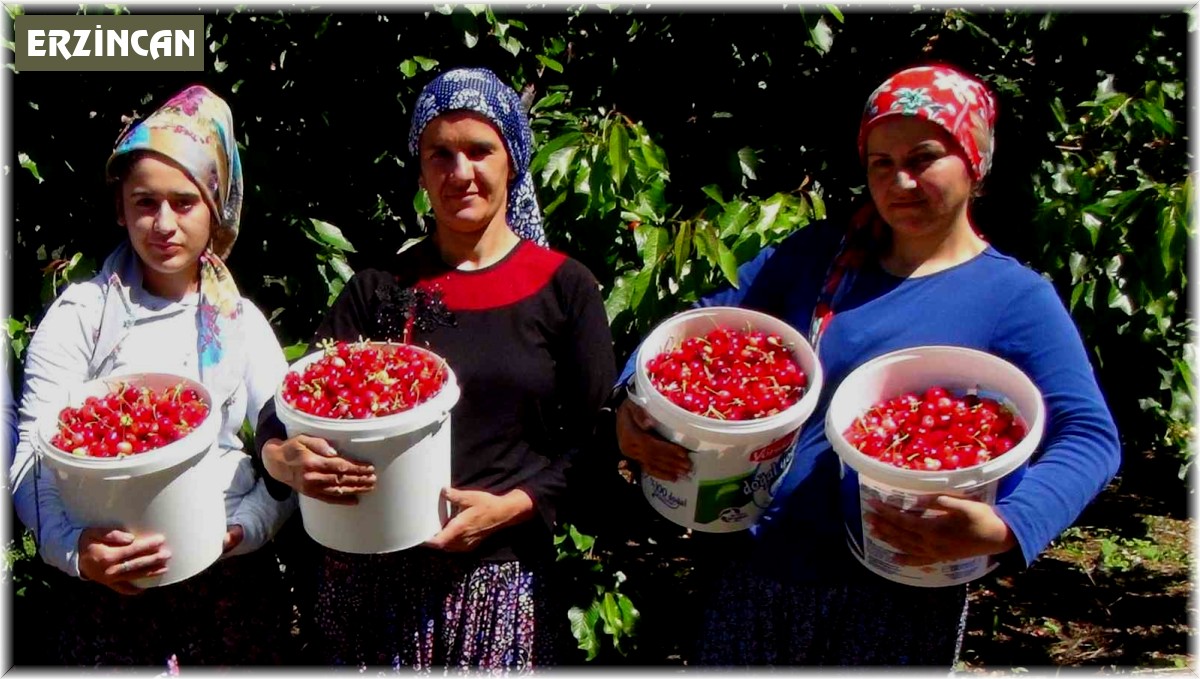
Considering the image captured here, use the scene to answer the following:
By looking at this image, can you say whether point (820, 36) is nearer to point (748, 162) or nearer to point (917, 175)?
point (748, 162)

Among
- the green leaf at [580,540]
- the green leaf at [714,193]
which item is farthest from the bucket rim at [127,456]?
the green leaf at [714,193]

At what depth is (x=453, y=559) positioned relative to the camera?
236 cm

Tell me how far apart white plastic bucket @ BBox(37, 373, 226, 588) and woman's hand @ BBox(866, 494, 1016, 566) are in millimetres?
1210

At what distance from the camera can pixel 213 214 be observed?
95.6 inches

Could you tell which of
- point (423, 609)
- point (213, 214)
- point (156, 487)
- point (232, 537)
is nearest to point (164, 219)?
point (213, 214)

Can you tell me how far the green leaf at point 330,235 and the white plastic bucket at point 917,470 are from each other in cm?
128

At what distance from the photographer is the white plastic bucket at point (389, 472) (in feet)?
6.92

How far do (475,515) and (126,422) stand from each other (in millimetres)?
650

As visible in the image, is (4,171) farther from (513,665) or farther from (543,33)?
(513,665)

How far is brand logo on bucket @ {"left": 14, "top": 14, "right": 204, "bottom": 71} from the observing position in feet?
8.71

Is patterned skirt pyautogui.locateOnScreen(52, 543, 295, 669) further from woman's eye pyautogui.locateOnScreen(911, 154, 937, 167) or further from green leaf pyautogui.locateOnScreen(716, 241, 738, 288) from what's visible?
woman's eye pyautogui.locateOnScreen(911, 154, 937, 167)

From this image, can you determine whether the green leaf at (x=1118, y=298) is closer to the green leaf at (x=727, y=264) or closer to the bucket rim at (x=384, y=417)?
the green leaf at (x=727, y=264)

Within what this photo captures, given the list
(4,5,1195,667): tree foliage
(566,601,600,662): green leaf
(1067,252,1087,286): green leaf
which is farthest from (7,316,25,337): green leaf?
(1067,252,1087,286): green leaf

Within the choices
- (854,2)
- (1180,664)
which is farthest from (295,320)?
(1180,664)
